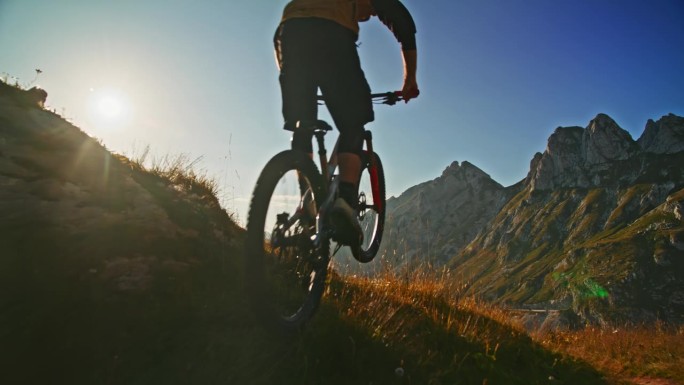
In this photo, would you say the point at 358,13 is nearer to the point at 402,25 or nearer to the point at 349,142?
the point at 402,25

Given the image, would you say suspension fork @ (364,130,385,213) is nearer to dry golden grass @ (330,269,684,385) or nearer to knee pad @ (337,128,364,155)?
dry golden grass @ (330,269,684,385)

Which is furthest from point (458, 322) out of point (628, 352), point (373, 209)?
point (628, 352)

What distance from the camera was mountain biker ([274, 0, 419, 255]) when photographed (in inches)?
143

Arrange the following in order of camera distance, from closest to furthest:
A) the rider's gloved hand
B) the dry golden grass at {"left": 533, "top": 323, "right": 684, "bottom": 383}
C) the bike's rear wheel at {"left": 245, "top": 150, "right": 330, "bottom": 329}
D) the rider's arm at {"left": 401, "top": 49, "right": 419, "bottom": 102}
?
1. the bike's rear wheel at {"left": 245, "top": 150, "right": 330, "bottom": 329}
2. the rider's arm at {"left": 401, "top": 49, "right": 419, "bottom": 102}
3. the rider's gloved hand
4. the dry golden grass at {"left": 533, "top": 323, "right": 684, "bottom": 383}

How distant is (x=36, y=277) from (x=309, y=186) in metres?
2.36

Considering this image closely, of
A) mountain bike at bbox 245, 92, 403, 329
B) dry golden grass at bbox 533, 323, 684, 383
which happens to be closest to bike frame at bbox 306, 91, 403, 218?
mountain bike at bbox 245, 92, 403, 329

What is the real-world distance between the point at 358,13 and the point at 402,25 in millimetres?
455

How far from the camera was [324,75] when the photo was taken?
3.64 m

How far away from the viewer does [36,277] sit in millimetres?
3361

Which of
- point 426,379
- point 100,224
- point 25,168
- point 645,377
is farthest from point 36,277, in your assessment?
point 645,377

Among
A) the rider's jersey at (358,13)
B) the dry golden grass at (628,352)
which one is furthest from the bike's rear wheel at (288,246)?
the dry golden grass at (628,352)

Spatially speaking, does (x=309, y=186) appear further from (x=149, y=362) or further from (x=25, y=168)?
(x=25, y=168)

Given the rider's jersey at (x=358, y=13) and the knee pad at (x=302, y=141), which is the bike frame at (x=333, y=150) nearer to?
the knee pad at (x=302, y=141)

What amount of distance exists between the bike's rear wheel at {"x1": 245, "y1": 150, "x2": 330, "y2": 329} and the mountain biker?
0.28m
